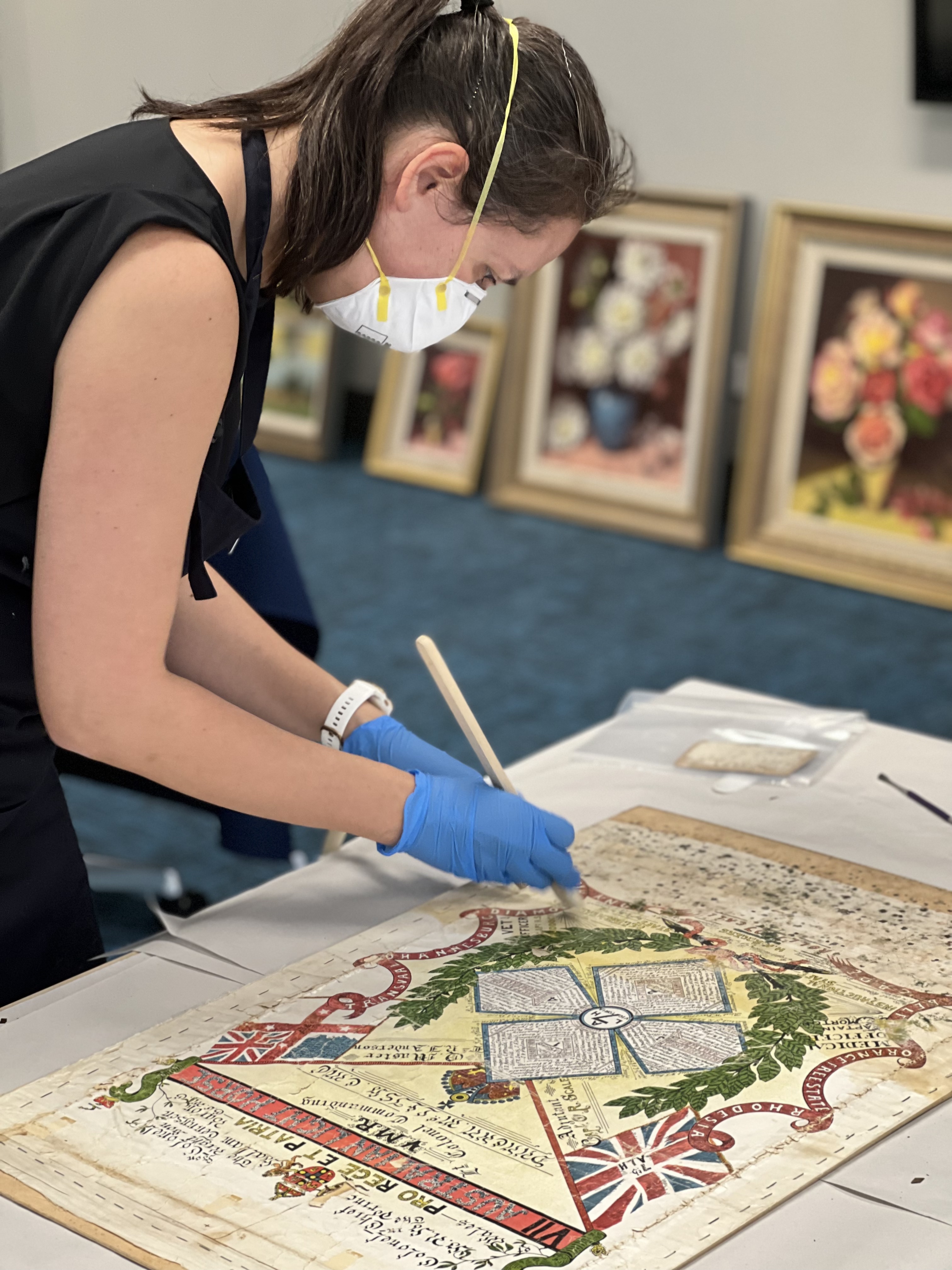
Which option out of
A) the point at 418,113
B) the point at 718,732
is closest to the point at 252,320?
the point at 418,113

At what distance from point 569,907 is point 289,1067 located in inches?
12.5

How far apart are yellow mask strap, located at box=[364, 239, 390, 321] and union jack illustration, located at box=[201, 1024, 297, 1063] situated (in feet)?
1.80

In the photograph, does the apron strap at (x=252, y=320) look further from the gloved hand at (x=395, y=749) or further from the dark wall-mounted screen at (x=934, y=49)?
the dark wall-mounted screen at (x=934, y=49)

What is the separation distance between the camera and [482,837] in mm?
1242

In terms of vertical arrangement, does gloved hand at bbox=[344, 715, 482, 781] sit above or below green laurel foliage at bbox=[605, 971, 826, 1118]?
above

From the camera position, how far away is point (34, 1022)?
1085mm

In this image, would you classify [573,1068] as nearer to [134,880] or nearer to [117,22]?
[134,880]

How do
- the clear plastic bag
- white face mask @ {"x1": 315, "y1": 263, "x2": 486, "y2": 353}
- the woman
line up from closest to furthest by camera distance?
the woman
white face mask @ {"x1": 315, "y1": 263, "x2": 486, "y2": 353}
the clear plastic bag

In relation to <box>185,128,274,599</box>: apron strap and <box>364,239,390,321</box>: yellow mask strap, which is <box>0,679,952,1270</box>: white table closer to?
<box>185,128,274,599</box>: apron strap

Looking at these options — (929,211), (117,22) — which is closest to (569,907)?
(117,22)

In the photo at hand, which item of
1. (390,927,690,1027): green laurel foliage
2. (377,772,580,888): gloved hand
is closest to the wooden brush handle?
(377,772,580,888): gloved hand

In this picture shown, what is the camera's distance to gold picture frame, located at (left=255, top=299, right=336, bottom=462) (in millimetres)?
4961

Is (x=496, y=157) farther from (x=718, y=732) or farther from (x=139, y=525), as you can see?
(x=718, y=732)

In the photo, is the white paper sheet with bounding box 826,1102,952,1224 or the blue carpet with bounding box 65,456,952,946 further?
the blue carpet with bounding box 65,456,952,946
